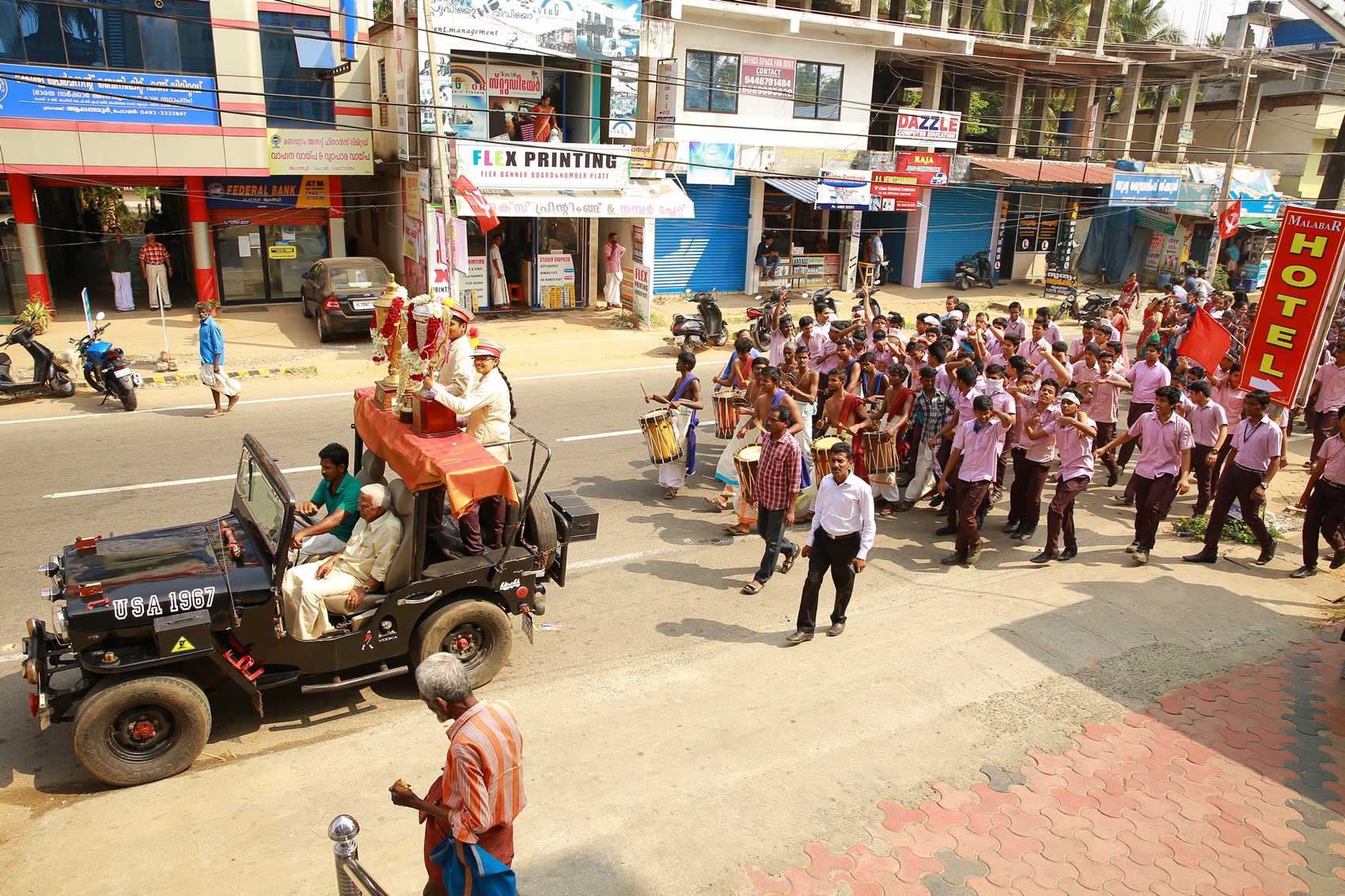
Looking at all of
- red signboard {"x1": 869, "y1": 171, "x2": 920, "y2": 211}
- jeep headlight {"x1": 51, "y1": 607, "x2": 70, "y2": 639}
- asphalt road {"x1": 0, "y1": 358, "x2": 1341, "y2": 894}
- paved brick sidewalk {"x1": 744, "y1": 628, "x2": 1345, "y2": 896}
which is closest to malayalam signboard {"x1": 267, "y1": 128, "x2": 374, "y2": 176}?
asphalt road {"x1": 0, "y1": 358, "x2": 1341, "y2": 894}

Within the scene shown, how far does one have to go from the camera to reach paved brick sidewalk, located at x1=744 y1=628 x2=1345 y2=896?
489cm

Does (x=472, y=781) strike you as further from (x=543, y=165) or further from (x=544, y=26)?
(x=544, y=26)

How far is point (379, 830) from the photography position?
199 inches

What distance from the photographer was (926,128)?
26.2 m

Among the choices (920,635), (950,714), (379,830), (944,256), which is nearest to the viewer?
(379,830)

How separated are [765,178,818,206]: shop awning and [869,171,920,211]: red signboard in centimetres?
191

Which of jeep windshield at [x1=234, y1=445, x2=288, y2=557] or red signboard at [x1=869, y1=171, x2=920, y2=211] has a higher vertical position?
red signboard at [x1=869, y1=171, x2=920, y2=211]

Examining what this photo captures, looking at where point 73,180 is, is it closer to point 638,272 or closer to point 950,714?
point 638,272

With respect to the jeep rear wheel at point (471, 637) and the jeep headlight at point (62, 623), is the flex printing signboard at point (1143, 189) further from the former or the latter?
the jeep headlight at point (62, 623)

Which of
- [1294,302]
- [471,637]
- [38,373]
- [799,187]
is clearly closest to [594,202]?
[799,187]

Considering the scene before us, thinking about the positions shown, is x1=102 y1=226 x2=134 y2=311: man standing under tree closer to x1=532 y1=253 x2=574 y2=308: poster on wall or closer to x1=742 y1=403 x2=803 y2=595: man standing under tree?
x1=532 y1=253 x2=574 y2=308: poster on wall

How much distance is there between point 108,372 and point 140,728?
986 centimetres

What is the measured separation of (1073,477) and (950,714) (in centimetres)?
362

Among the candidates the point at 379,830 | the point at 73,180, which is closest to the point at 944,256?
the point at 73,180
